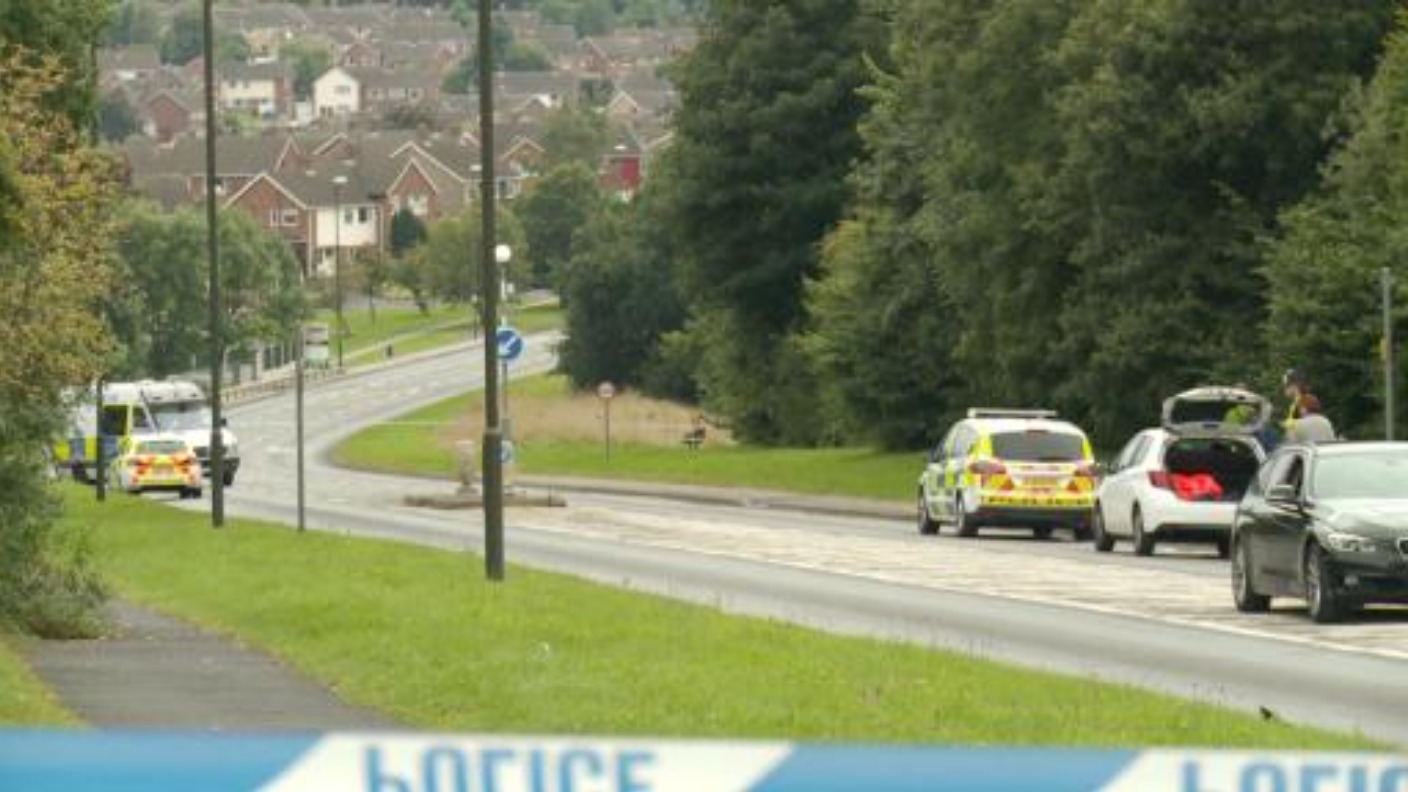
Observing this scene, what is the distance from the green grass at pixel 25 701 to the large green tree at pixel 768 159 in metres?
74.4

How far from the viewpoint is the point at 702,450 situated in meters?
96.4

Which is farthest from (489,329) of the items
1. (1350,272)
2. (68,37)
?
(1350,272)

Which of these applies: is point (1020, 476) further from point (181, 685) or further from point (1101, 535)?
point (181, 685)

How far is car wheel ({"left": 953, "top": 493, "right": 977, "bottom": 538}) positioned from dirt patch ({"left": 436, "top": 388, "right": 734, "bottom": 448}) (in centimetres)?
5593

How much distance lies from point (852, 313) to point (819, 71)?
538 inches

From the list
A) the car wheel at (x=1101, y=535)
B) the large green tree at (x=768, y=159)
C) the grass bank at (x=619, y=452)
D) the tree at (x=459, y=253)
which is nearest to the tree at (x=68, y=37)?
the car wheel at (x=1101, y=535)

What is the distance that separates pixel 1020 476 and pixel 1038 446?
79 cm

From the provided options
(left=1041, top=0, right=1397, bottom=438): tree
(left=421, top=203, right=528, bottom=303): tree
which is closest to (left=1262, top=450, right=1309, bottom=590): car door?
(left=1041, top=0, right=1397, bottom=438): tree

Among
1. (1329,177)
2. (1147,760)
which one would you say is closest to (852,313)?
(1329,177)

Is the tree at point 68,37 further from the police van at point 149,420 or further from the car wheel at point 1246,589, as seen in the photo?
the police van at point 149,420

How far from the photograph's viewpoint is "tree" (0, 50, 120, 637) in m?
26.8

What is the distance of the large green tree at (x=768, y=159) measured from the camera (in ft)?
317

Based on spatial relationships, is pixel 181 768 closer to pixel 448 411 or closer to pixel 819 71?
pixel 819 71

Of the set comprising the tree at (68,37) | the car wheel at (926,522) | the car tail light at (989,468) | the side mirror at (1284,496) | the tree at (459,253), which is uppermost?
the tree at (68,37)
